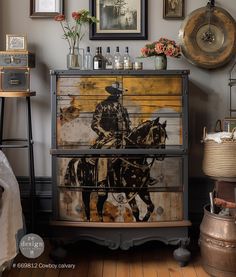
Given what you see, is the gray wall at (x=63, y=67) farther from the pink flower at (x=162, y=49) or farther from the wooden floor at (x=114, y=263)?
the wooden floor at (x=114, y=263)

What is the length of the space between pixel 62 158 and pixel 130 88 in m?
0.62

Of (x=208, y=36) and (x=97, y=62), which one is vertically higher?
(x=208, y=36)

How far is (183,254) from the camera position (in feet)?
8.99

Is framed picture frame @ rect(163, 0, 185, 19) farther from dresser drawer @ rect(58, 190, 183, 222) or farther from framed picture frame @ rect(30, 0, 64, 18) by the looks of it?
dresser drawer @ rect(58, 190, 183, 222)

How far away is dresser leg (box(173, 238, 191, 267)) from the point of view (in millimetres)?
2738

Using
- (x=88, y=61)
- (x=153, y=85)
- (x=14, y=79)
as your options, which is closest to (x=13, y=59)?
(x=14, y=79)

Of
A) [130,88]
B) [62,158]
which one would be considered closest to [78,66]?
[130,88]

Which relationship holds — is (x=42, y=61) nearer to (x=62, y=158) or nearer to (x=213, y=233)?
(x=62, y=158)

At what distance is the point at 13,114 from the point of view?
3236 millimetres

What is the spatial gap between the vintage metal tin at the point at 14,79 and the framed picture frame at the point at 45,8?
48cm

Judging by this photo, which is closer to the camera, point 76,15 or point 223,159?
point 223,159

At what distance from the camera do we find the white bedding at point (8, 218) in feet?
7.36

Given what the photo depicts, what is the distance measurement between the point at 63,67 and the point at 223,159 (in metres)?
1.35

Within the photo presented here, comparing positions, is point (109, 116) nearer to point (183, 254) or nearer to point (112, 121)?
point (112, 121)
